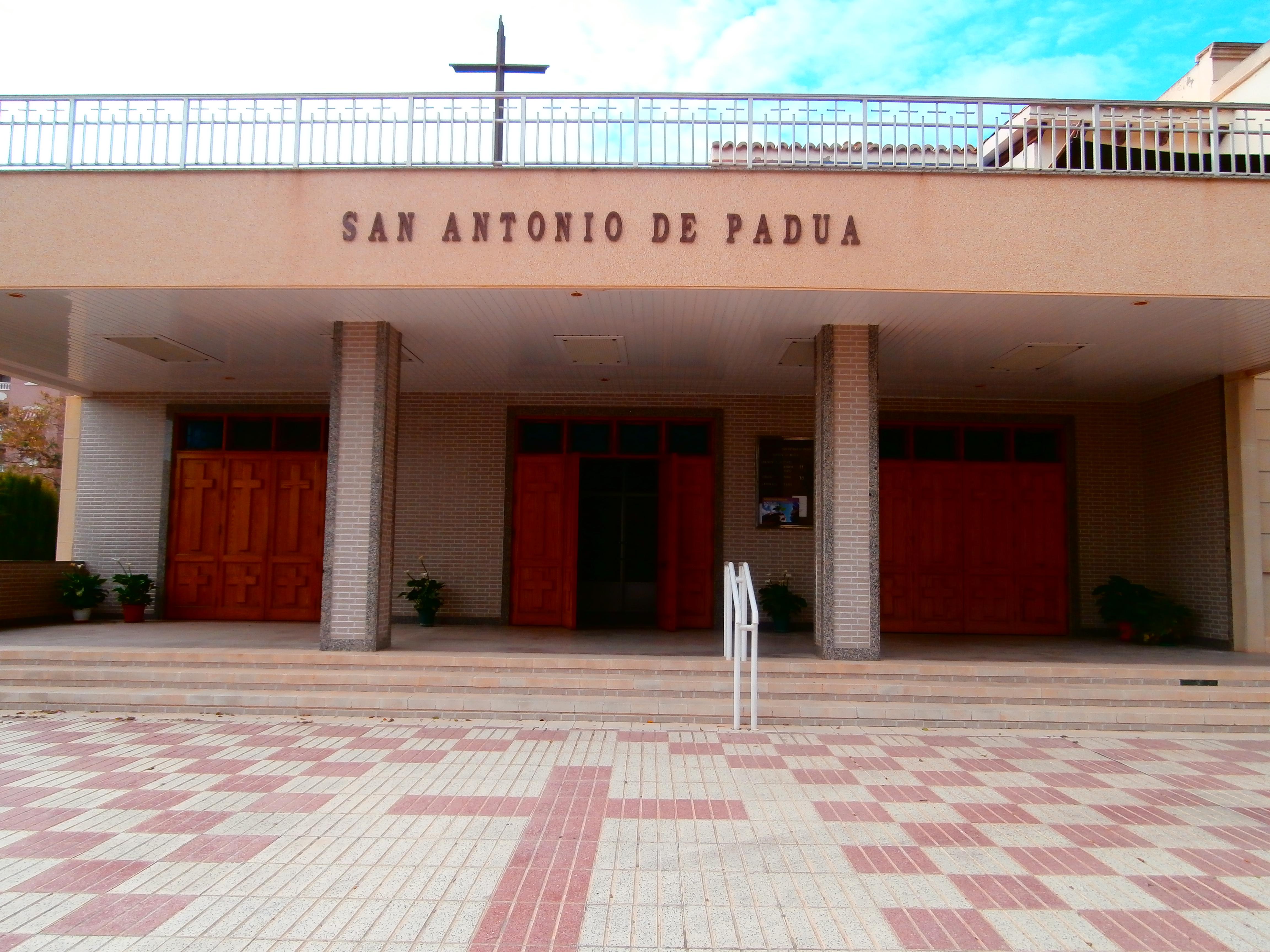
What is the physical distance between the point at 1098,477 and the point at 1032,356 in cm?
316

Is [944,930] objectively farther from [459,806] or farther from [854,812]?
[459,806]

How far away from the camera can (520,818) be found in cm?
506

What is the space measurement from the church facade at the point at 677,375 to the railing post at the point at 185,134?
0.06m

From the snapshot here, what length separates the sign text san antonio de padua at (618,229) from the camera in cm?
774

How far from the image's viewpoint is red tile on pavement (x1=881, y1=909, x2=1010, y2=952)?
3.59 meters

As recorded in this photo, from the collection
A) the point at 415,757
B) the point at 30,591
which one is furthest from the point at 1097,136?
the point at 30,591

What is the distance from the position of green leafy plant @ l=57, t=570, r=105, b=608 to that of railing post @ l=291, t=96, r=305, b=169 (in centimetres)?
707

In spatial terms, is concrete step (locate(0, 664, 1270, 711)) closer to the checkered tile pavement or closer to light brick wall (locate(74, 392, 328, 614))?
the checkered tile pavement

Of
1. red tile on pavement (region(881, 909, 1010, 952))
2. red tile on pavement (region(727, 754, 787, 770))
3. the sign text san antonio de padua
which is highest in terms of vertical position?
the sign text san antonio de padua

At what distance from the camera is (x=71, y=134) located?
8.24m

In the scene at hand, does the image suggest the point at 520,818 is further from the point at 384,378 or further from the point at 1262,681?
the point at 1262,681

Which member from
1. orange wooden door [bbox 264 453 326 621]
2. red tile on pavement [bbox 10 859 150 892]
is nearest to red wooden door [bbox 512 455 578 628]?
orange wooden door [bbox 264 453 326 621]

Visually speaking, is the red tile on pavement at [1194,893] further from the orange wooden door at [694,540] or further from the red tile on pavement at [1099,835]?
the orange wooden door at [694,540]

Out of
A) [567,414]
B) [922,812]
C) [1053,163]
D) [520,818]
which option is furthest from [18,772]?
[1053,163]
